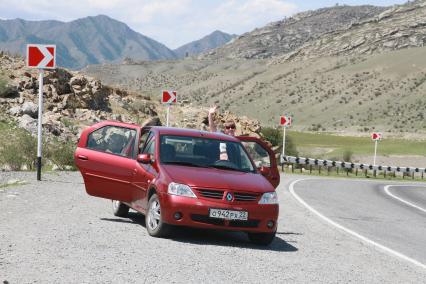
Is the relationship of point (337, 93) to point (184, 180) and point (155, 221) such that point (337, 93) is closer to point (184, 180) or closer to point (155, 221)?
point (155, 221)

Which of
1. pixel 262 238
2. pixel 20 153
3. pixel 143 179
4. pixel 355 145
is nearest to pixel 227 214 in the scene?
pixel 262 238

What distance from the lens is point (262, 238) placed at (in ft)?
32.3

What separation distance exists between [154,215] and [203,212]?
87cm

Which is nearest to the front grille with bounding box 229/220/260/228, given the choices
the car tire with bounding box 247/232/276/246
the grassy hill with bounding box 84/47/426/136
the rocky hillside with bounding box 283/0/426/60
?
Answer: the car tire with bounding box 247/232/276/246

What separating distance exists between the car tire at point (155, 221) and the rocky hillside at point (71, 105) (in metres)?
17.8

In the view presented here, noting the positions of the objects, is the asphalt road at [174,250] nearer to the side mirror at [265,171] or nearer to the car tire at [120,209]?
the car tire at [120,209]

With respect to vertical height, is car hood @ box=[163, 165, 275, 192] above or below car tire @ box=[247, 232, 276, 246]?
above

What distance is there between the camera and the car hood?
9430 mm

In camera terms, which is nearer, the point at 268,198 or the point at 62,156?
the point at 268,198

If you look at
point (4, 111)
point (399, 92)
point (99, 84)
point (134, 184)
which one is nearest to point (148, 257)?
point (134, 184)

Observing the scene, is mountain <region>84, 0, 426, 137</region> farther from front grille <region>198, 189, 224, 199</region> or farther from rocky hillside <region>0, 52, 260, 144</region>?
front grille <region>198, 189, 224, 199</region>

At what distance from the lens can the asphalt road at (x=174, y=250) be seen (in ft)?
23.5

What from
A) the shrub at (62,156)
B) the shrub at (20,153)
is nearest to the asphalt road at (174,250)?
the shrub at (20,153)

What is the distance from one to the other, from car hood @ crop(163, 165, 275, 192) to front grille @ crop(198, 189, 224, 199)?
0.06 m
